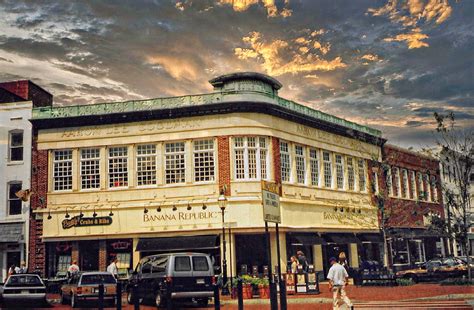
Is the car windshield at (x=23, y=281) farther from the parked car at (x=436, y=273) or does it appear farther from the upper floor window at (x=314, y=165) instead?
the parked car at (x=436, y=273)

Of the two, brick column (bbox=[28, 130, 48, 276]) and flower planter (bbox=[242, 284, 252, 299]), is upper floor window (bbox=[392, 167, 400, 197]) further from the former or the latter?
brick column (bbox=[28, 130, 48, 276])

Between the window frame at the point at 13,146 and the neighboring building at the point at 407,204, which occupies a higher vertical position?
the window frame at the point at 13,146

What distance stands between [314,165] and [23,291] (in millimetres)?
20409

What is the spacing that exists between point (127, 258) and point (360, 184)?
17583 millimetres

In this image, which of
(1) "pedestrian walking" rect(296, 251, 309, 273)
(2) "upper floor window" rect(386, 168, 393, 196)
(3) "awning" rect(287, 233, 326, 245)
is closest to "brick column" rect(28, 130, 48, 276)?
(3) "awning" rect(287, 233, 326, 245)

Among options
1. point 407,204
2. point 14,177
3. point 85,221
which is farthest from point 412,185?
point 14,177

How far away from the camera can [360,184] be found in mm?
42594

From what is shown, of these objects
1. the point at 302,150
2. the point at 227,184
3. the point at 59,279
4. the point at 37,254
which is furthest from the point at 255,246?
the point at 37,254

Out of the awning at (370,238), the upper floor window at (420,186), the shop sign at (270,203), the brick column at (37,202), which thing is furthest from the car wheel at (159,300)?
the upper floor window at (420,186)

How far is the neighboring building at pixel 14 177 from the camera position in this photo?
35156 millimetres

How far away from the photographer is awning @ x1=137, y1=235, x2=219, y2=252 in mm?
32062

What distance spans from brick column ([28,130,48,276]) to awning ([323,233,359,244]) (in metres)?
17.0

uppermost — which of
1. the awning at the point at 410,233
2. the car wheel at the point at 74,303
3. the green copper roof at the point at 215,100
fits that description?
the green copper roof at the point at 215,100

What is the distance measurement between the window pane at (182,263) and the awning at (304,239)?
13.6 meters
